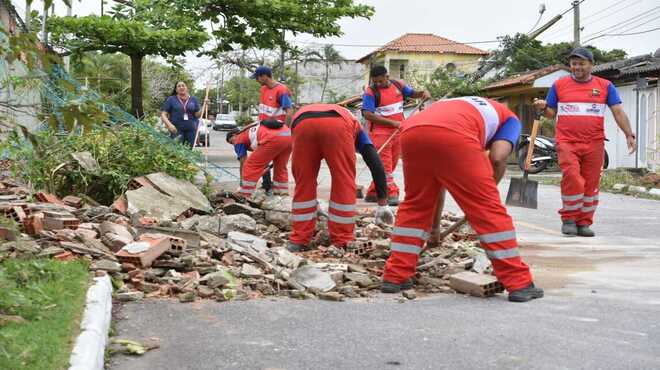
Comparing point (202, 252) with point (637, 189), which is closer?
point (202, 252)

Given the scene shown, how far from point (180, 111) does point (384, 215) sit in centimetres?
671

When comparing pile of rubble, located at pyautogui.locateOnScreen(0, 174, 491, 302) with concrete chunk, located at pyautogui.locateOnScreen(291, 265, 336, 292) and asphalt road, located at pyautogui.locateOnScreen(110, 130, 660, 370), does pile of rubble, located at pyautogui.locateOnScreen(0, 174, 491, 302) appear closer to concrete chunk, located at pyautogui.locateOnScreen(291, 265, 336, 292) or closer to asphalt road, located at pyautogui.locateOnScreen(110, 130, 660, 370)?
concrete chunk, located at pyautogui.locateOnScreen(291, 265, 336, 292)

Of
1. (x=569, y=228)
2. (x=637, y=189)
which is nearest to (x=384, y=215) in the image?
(x=569, y=228)

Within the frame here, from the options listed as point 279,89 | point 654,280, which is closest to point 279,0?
point 279,89

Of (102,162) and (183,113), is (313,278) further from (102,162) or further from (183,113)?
(183,113)

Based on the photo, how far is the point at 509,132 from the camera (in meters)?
5.38

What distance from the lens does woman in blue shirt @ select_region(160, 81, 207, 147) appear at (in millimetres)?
13508

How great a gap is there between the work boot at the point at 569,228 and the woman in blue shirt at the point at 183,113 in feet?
23.2

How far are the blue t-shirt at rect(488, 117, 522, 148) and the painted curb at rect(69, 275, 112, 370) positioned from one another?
2.71 m

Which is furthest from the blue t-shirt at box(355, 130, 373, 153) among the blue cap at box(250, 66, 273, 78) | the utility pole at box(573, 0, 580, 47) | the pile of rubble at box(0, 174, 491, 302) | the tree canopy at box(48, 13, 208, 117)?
the utility pole at box(573, 0, 580, 47)

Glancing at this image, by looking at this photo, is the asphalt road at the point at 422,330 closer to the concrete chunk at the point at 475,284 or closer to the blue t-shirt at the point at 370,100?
the concrete chunk at the point at 475,284

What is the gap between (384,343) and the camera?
4.14m

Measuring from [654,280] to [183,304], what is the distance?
11.1ft

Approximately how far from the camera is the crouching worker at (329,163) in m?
6.82
